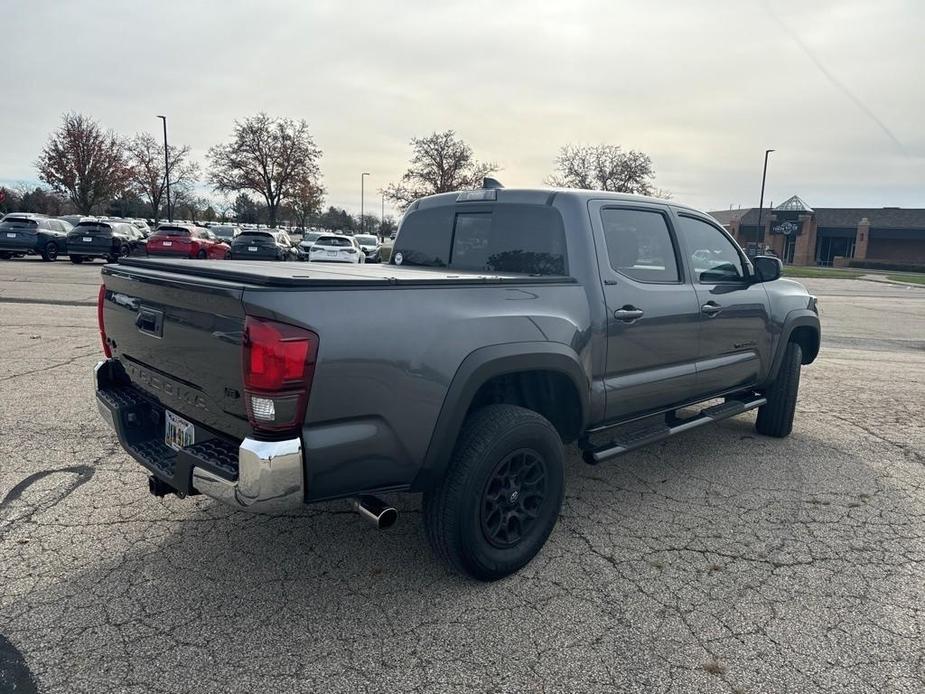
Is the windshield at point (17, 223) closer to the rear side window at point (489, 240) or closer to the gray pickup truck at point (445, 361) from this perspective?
the rear side window at point (489, 240)

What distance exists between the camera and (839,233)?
203 feet

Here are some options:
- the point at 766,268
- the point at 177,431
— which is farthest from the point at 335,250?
the point at 177,431

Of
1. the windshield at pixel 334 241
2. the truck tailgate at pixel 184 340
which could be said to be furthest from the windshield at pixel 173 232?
the truck tailgate at pixel 184 340

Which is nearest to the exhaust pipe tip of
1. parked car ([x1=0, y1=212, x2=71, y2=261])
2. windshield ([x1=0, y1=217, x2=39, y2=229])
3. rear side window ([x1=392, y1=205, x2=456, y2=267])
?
rear side window ([x1=392, y1=205, x2=456, y2=267])

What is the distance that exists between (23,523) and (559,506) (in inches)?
113

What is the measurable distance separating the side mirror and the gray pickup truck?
415 mm

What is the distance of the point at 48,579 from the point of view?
301 centimetres

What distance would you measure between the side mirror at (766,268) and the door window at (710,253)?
143mm

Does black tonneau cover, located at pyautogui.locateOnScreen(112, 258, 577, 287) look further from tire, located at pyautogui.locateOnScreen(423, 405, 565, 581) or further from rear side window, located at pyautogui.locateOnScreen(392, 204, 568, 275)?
tire, located at pyautogui.locateOnScreen(423, 405, 565, 581)

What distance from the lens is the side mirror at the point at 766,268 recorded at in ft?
16.2

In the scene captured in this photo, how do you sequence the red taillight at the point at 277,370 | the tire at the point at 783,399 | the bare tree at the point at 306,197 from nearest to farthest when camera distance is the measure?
the red taillight at the point at 277,370
the tire at the point at 783,399
the bare tree at the point at 306,197

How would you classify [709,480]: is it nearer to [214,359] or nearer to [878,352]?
[214,359]

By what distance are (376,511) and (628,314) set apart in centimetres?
187

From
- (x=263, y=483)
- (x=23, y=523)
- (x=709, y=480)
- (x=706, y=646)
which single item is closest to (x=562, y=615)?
(x=706, y=646)
